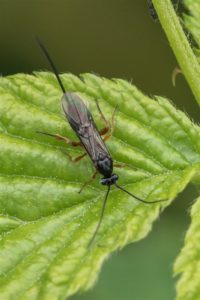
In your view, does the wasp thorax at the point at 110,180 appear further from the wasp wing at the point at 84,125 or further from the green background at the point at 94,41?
the green background at the point at 94,41

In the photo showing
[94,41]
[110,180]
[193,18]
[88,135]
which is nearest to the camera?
[110,180]

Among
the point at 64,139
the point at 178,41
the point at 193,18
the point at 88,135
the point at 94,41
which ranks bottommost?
the point at 94,41

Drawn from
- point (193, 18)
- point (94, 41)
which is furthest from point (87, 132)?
point (94, 41)

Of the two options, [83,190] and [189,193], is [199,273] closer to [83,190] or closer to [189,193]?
[83,190]

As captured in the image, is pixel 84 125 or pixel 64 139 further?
pixel 84 125

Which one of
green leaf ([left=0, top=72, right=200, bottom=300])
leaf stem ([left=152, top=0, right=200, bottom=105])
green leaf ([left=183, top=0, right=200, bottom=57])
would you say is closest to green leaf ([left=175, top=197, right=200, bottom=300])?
green leaf ([left=0, top=72, right=200, bottom=300])

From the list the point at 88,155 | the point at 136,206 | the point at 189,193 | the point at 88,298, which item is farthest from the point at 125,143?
the point at 189,193

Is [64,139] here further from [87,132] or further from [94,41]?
[94,41]
